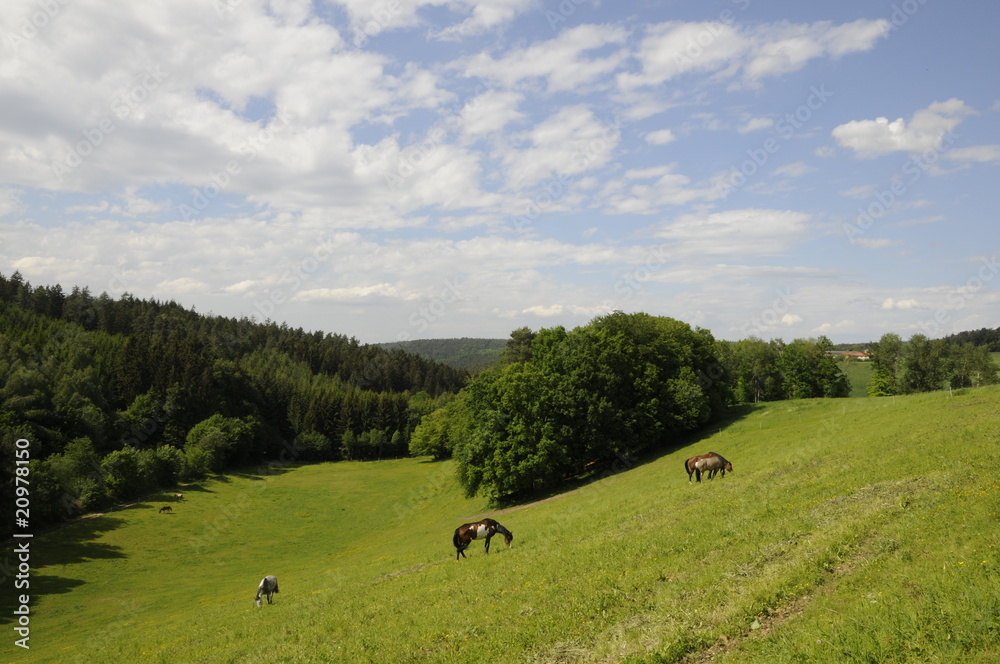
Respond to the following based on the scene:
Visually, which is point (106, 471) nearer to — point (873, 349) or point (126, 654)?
point (126, 654)

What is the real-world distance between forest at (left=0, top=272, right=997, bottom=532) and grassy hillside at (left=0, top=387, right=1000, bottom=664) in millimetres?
14848

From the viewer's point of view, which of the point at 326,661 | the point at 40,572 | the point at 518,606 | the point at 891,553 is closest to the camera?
the point at 891,553

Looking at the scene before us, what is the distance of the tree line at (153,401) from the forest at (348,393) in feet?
1.16

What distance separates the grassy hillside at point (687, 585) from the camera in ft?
32.4

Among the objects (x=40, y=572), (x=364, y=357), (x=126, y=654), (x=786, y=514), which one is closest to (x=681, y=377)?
(x=786, y=514)

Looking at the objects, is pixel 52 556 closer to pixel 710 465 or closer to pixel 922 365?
pixel 710 465

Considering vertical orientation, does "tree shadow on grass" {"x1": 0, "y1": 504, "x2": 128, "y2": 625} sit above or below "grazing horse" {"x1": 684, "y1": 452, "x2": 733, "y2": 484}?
below

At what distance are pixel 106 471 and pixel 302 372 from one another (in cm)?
10219

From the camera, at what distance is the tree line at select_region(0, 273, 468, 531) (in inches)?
2803

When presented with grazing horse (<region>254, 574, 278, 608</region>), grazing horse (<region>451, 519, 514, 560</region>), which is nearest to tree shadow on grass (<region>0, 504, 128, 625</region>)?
grazing horse (<region>254, 574, 278, 608</region>)

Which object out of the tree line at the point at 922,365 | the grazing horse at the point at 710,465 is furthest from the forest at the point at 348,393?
the grazing horse at the point at 710,465

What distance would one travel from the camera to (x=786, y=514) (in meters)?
18.0

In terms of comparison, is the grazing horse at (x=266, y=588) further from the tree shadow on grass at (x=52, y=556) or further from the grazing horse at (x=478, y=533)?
the tree shadow on grass at (x=52, y=556)

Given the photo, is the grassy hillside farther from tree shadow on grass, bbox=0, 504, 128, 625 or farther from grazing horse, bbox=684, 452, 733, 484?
grazing horse, bbox=684, 452, 733, 484
